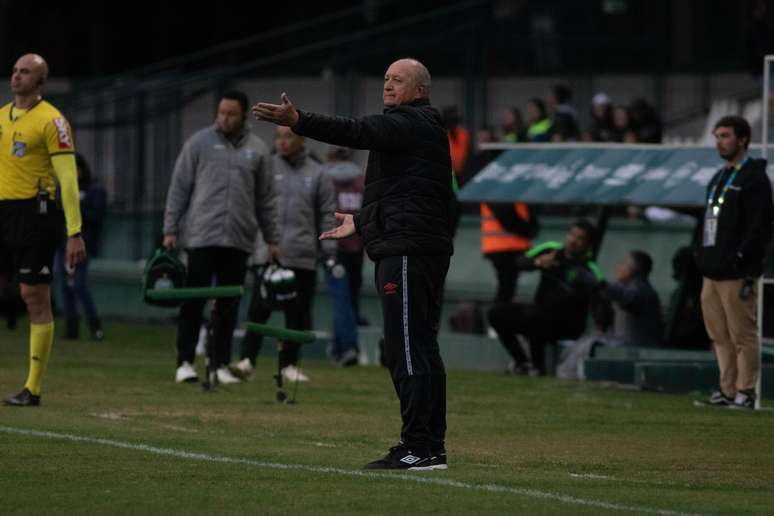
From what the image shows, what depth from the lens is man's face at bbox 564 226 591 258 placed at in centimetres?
1712

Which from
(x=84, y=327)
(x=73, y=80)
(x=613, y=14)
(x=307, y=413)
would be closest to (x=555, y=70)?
(x=613, y=14)

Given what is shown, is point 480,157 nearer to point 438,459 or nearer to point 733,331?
point 733,331

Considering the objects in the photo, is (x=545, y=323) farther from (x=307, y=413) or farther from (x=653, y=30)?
(x=653, y=30)

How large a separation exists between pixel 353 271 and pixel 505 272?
4.94ft

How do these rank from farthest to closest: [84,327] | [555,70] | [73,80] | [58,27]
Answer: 1. [58,27]
2. [73,80]
3. [555,70]
4. [84,327]

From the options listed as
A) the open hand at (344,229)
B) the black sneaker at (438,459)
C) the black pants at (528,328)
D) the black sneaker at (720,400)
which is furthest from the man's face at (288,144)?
the black sneaker at (438,459)

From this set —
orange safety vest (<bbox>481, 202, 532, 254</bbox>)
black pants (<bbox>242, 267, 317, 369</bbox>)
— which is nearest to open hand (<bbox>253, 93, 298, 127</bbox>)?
black pants (<bbox>242, 267, 317, 369</bbox>)

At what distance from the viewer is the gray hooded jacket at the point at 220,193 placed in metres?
14.9

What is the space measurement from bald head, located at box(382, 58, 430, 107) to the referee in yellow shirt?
3.51 metres

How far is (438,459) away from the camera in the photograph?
996 centimetres

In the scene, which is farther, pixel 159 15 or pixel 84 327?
pixel 159 15

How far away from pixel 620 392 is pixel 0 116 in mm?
5627

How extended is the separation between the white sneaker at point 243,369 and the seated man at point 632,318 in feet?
9.69

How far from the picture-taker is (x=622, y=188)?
55.3ft
